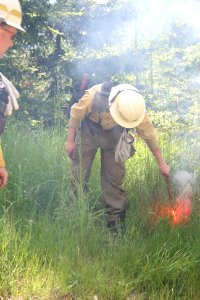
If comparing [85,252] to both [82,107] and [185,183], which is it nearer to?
[82,107]

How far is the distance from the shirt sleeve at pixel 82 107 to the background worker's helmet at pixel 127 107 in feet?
1.08

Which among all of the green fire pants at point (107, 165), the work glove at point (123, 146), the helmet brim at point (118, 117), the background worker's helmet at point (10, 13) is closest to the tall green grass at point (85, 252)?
the green fire pants at point (107, 165)

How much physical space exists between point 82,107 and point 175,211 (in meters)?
1.42

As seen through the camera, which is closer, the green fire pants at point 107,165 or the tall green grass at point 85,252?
the tall green grass at point 85,252

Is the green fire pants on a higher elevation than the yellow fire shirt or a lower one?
lower

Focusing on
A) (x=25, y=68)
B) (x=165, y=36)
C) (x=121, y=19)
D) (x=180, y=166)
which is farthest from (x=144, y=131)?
(x=165, y=36)

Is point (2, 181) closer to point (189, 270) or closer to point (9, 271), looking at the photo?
point (9, 271)

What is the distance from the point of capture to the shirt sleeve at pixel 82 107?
373 cm

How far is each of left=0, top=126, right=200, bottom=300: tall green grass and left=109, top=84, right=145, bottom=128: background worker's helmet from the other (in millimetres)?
808

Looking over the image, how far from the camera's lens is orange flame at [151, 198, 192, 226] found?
3521 millimetres

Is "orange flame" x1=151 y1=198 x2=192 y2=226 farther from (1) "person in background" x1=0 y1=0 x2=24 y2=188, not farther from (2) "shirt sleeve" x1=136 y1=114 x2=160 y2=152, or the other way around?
(1) "person in background" x1=0 y1=0 x2=24 y2=188

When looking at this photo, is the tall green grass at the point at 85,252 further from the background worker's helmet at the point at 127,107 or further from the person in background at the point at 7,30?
the person in background at the point at 7,30

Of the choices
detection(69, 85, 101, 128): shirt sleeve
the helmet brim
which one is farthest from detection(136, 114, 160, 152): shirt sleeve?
detection(69, 85, 101, 128): shirt sleeve

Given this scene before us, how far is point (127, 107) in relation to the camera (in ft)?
10.9
